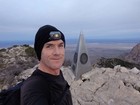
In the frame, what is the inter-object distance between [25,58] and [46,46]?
1974cm

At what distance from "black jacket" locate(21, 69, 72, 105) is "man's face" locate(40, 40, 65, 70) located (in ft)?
0.23

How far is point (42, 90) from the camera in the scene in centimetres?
239

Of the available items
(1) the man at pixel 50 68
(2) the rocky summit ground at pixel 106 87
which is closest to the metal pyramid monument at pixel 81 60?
(2) the rocky summit ground at pixel 106 87

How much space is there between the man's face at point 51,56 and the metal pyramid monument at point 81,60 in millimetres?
11017

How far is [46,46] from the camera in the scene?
100 inches

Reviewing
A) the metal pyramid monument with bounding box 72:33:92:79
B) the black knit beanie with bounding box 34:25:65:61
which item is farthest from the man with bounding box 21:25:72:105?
the metal pyramid monument with bounding box 72:33:92:79

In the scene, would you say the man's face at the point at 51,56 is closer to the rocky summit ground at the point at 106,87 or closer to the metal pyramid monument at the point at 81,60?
the rocky summit ground at the point at 106,87

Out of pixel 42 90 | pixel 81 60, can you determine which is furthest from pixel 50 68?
pixel 81 60

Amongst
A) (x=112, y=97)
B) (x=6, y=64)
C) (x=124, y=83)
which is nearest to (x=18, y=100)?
(x=112, y=97)

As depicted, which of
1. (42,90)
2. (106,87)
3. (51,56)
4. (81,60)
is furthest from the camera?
(81,60)

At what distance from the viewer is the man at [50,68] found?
96.0 inches

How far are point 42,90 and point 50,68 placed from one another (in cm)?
22

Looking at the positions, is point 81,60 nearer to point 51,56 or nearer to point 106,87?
point 106,87

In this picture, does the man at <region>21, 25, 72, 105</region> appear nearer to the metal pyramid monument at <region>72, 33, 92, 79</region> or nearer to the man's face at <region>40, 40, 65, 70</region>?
the man's face at <region>40, 40, 65, 70</region>
